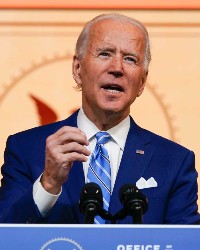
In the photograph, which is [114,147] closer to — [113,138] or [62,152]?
[113,138]

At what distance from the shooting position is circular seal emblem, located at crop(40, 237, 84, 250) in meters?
1.14

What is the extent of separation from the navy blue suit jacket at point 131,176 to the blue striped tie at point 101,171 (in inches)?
0.7

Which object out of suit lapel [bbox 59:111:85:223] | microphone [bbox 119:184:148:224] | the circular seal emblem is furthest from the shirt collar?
the circular seal emblem

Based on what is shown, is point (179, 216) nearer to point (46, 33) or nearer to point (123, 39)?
point (123, 39)

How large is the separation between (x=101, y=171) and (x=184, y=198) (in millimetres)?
206

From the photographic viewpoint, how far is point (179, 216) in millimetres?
1596

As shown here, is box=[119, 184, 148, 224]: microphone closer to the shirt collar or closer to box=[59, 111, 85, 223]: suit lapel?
box=[59, 111, 85, 223]: suit lapel

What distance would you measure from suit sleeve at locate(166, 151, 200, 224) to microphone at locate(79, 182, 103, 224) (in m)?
0.38

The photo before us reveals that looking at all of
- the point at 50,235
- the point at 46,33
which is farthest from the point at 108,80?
the point at 46,33

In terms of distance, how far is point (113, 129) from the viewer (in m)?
1.75

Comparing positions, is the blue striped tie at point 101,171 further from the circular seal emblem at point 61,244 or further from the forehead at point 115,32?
the circular seal emblem at point 61,244

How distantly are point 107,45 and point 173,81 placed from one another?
0.73 metres

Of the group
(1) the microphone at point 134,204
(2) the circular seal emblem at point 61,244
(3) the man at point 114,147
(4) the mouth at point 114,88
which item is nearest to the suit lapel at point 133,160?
(3) the man at point 114,147

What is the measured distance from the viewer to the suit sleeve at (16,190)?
144cm
